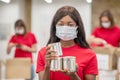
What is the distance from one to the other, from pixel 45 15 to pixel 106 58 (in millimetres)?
2886

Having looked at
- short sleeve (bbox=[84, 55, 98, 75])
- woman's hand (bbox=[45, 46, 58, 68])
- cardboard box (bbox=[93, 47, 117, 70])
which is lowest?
cardboard box (bbox=[93, 47, 117, 70])

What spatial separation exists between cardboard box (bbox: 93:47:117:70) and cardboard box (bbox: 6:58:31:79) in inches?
37.5

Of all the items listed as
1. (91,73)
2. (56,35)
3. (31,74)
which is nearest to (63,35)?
(56,35)

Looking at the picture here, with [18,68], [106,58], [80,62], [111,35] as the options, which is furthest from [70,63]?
[18,68]

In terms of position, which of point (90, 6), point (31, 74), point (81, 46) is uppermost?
point (90, 6)

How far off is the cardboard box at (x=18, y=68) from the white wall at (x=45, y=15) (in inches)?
78.9

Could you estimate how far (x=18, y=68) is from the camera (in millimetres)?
3893

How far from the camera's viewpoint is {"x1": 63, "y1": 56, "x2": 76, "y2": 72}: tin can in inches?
62.8

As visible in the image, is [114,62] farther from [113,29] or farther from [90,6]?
[90,6]

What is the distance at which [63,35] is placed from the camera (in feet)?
5.69

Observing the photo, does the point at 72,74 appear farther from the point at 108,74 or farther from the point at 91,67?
the point at 108,74

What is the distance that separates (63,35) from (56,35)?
2.7 inches

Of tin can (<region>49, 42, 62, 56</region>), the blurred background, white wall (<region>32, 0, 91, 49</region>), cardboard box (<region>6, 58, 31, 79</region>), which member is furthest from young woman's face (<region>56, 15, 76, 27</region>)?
white wall (<region>32, 0, 91, 49</region>)

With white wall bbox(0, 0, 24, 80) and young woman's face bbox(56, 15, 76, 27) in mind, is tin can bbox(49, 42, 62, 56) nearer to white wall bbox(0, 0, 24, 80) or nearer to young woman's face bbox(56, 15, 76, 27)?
young woman's face bbox(56, 15, 76, 27)
